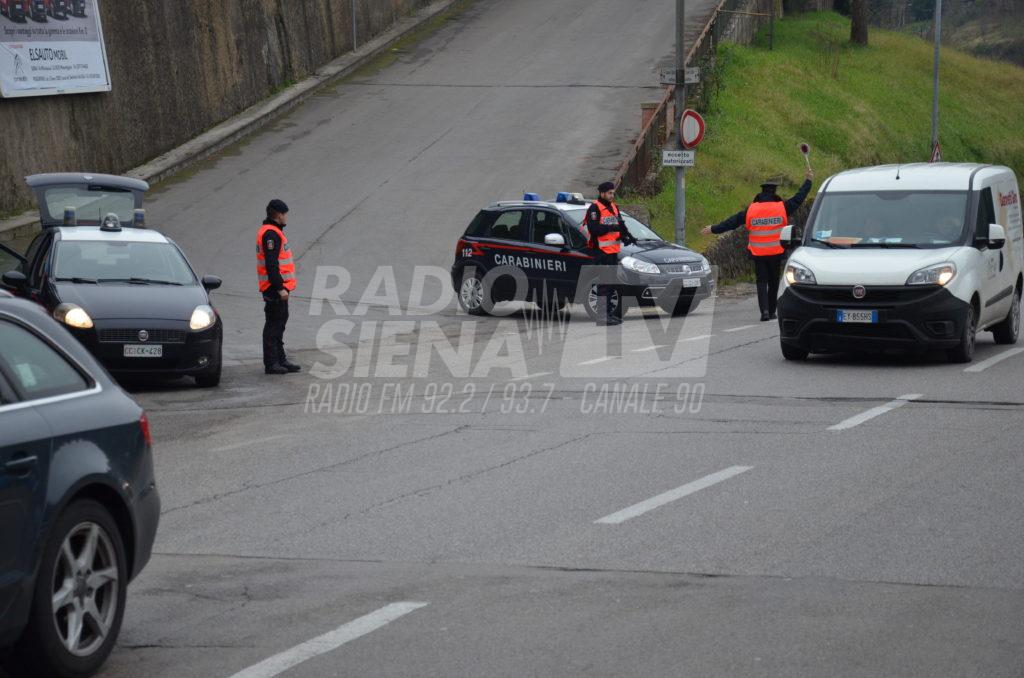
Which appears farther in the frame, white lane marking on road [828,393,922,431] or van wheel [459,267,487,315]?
van wheel [459,267,487,315]

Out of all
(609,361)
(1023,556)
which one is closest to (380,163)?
(609,361)

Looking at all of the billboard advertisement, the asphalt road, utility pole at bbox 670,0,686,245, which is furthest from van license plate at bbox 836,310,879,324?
the billboard advertisement

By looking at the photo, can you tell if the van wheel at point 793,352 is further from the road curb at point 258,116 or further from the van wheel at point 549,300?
the road curb at point 258,116

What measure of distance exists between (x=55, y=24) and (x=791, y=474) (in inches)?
934

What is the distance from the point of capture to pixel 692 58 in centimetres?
3997

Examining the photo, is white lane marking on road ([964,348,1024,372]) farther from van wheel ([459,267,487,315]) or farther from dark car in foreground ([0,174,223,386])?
van wheel ([459,267,487,315])

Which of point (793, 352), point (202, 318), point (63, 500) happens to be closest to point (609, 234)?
point (793, 352)

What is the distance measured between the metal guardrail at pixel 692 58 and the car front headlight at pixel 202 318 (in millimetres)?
16613

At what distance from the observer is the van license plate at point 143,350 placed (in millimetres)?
15055

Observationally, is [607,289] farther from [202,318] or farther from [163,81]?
[163,81]

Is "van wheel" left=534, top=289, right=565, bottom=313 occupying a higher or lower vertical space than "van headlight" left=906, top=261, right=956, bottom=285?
lower

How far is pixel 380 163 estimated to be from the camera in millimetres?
33500

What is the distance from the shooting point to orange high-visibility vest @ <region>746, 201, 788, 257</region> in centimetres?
2078

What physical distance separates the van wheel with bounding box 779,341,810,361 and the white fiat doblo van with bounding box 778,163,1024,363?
0.02 meters
